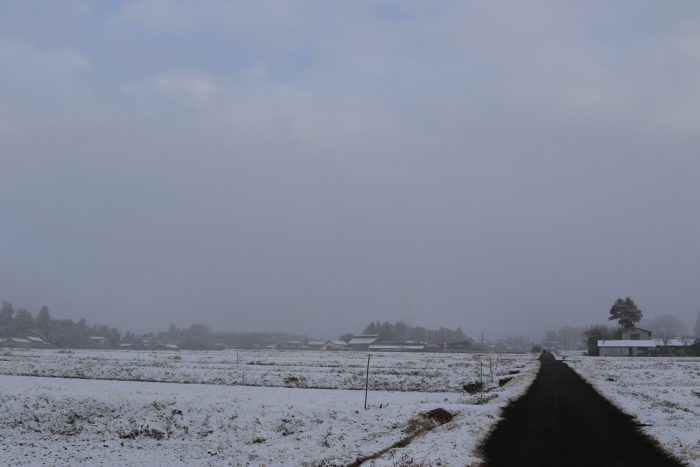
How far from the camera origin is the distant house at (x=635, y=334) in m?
136

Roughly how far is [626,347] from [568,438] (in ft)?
406

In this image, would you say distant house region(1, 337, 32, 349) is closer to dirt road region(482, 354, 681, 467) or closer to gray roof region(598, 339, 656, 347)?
gray roof region(598, 339, 656, 347)

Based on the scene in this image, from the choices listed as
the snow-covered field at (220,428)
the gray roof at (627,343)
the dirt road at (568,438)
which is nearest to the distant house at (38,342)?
the gray roof at (627,343)

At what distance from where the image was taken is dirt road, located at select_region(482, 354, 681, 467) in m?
15.6

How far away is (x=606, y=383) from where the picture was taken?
43250 mm

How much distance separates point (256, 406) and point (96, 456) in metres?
8.03

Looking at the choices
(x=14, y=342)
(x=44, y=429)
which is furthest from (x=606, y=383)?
(x=14, y=342)

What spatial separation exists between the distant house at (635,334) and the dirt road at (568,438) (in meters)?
122

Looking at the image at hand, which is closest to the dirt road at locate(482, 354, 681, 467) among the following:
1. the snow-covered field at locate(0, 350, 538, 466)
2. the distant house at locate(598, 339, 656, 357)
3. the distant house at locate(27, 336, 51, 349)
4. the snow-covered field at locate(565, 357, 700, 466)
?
the snow-covered field at locate(565, 357, 700, 466)

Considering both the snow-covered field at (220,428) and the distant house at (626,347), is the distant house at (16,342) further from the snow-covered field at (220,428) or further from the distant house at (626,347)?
the distant house at (626,347)

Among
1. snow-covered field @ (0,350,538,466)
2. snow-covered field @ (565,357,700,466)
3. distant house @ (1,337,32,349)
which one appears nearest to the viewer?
snow-covered field @ (565,357,700,466)

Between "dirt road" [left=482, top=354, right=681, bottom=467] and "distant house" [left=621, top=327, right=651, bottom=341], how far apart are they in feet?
399

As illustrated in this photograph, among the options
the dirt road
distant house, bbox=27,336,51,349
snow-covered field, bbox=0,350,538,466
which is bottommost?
distant house, bbox=27,336,51,349

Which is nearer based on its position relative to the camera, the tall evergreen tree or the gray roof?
the gray roof
